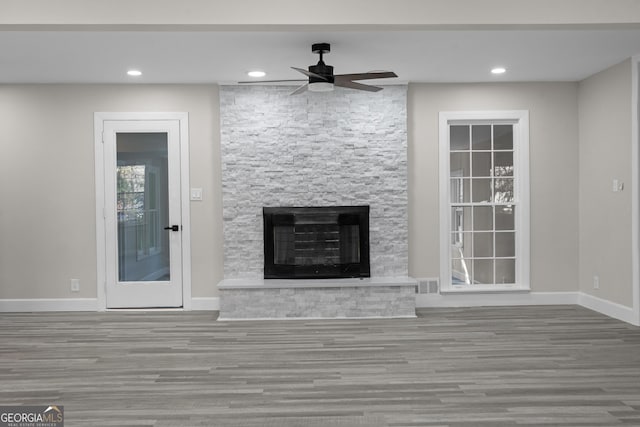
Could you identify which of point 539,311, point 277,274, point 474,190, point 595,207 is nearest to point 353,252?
point 277,274

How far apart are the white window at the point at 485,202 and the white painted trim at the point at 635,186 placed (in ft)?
3.84

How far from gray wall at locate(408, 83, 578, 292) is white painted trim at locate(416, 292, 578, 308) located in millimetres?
107

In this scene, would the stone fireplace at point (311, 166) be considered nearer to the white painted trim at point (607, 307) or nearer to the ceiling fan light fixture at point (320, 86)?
the ceiling fan light fixture at point (320, 86)

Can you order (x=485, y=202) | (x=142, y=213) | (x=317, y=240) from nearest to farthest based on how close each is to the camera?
(x=317, y=240) → (x=142, y=213) → (x=485, y=202)

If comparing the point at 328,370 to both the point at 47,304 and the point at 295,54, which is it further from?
the point at 47,304

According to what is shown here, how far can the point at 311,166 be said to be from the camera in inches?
238

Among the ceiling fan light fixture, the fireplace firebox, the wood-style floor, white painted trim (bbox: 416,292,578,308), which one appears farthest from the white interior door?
white painted trim (bbox: 416,292,578,308)

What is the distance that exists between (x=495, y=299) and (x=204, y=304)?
126 inches

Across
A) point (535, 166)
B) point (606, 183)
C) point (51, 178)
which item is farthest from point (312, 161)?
point (606, 183)

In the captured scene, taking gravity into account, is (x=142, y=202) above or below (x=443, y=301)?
above

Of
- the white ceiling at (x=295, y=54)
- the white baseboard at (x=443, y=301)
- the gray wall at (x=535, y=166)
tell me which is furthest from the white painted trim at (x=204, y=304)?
the white ceiling at (x=295, y=54)

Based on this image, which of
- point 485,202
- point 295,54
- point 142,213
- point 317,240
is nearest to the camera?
point 295,54

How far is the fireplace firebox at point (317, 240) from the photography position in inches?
235

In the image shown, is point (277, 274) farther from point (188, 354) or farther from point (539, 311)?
point (539, 311)
